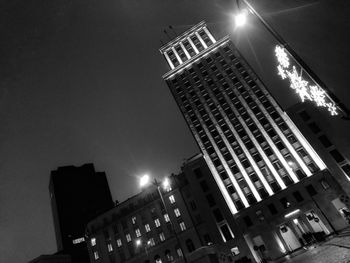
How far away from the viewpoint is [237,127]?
176 feet

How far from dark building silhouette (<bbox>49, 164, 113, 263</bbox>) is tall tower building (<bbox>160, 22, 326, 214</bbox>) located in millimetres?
60355

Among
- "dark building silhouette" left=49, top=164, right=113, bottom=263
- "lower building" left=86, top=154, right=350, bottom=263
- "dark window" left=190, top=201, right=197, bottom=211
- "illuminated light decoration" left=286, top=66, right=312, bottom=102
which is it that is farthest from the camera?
"dark building silhouette" left=49, top=164, right=113, bottom=263

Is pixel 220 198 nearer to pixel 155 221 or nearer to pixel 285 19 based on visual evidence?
pixel 155 221

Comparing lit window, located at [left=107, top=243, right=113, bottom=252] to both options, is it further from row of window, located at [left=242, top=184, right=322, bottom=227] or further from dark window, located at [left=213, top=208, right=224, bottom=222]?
row of window, located at [left=242, top=184, right=322, bottom=227]

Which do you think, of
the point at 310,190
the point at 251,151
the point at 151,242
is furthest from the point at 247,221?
the point at 151,242

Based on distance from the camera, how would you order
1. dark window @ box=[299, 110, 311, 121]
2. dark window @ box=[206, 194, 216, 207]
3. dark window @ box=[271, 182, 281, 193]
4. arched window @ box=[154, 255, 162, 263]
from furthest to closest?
arched window @ box=[154, 255, 162, 263], dark window @ box=[299, 110, 311, 121], dark window @ box=[206, 194, 216, 207], dark window @ box=[271, 182, 281, 193]

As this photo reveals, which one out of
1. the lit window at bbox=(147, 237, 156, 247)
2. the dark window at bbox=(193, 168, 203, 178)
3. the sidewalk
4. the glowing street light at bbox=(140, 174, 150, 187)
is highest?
the dark window at bbox=(193, 168, 203, 178)

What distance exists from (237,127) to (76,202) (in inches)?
3571

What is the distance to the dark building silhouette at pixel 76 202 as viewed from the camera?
101m

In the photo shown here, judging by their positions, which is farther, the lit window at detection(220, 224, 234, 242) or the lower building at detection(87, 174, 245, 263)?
the lower building at detection(87, 174, 245, 263)

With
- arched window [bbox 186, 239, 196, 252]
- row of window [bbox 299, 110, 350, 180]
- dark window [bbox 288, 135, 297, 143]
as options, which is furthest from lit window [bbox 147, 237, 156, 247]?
row of window [bbox 299, 110, 350, 180]

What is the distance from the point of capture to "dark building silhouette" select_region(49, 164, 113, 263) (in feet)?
331

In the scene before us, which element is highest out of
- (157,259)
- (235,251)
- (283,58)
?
(283,58)

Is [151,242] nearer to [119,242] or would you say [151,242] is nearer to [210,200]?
[119,242]
